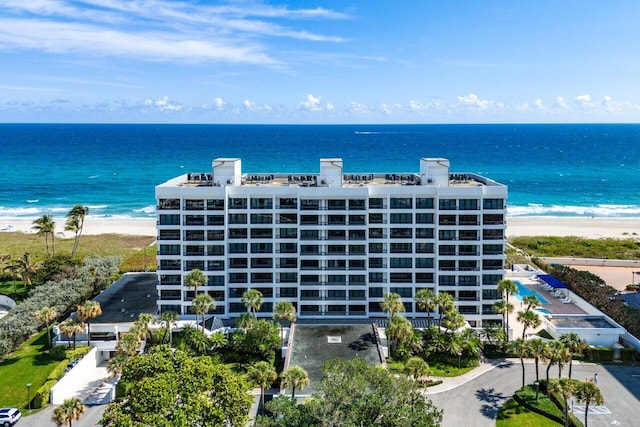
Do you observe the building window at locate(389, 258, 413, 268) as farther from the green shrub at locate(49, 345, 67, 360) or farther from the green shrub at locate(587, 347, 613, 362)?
the green shrub at locate(49, 345, 67, 360)

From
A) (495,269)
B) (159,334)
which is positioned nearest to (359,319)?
(495,269)

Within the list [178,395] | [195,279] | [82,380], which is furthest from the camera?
[195,279]

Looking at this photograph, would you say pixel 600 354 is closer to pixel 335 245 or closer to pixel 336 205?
pixel 335 245

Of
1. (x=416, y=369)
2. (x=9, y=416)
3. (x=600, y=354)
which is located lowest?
(x=9, y=416)

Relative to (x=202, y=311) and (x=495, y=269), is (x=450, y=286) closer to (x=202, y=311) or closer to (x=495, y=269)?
(x=495, y=269)

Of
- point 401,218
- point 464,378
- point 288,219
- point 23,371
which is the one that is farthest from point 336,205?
point 23,371

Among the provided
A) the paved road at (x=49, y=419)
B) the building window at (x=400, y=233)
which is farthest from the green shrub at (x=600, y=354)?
the paved road at (x=49, y=419)
